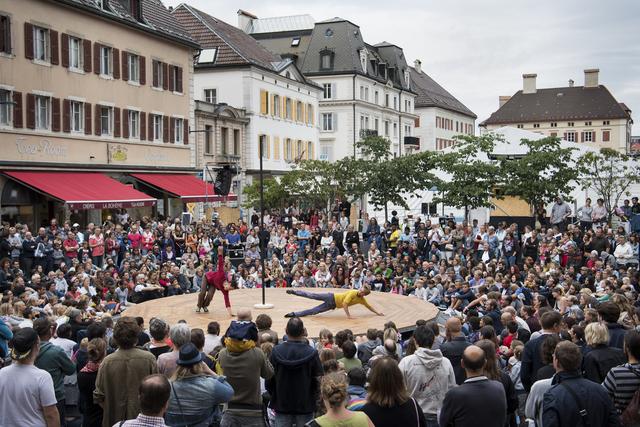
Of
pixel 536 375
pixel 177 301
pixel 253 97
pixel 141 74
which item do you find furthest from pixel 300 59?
pixel 536 375

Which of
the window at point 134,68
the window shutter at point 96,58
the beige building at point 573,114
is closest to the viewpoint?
the window shutter at point 96,58

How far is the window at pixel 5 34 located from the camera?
27223 millimetres

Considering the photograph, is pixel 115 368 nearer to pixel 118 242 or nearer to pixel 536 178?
pixel 118 242

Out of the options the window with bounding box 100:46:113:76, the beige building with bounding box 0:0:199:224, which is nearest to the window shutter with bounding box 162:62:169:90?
the beige building with bounding box 0:0:199:224

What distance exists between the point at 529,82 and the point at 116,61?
257ft

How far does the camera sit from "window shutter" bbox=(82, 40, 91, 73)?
104 feet

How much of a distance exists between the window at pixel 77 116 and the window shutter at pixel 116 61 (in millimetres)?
2742

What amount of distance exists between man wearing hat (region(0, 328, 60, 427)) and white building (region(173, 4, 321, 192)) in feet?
127

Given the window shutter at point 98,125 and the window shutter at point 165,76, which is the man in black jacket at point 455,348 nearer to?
the window shutter at point 98,125

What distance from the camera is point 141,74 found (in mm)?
35500

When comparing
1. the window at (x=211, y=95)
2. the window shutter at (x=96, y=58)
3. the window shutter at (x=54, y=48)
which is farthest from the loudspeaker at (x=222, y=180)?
the window at (x=211, y=95)

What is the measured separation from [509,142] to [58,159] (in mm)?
20181

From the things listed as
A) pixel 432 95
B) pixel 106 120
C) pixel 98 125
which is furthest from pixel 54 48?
pixel 432 95

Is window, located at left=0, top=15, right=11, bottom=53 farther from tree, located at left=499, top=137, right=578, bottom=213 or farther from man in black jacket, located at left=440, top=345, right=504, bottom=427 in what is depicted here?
man in black jacket, located at left=440, top=345, right=504, bottom=427
